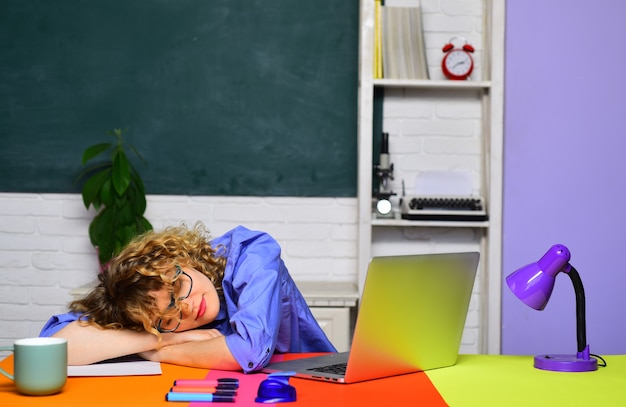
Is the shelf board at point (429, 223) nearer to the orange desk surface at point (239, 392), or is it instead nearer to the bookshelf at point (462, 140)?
the bookshelf at point (462, 140)

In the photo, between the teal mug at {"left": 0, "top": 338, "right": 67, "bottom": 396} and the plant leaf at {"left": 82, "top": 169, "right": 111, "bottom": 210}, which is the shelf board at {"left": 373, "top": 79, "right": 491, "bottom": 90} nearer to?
the plant leaf at {"left": 82, "top": 169, "right": 111, "bottom": 210}

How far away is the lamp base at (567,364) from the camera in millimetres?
1771

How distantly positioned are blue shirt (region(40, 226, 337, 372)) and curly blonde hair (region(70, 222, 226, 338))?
0.06 m

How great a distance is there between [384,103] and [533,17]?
2.33 ft

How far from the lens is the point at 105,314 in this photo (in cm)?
186

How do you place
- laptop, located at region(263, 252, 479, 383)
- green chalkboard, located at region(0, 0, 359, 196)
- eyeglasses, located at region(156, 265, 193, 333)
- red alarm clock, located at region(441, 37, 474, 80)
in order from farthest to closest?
green chalkboard, located at region(0, 0, 359, 196) < red alarm clock, located at region(441, 37, 474, 80) < eyeglasses, located at region(156, 265, 193, 333) < laptop, located at region(263, 252, 479, 383)

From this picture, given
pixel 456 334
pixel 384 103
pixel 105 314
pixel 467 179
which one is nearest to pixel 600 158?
pixel 467 179

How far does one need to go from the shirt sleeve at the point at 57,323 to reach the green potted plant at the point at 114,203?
130cm

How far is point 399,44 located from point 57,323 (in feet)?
6.57

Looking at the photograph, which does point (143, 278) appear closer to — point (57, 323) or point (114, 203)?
point (57, 323)

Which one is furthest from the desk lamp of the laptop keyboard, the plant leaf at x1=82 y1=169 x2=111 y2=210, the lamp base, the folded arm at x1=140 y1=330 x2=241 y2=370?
the plant leaf at x1=82 y1=169 x2=111 y2=210

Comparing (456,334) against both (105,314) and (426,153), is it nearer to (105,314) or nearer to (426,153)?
(105,314)

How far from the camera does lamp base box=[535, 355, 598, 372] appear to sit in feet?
5.81

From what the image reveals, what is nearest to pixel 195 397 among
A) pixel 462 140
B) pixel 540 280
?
pixel 540 280
